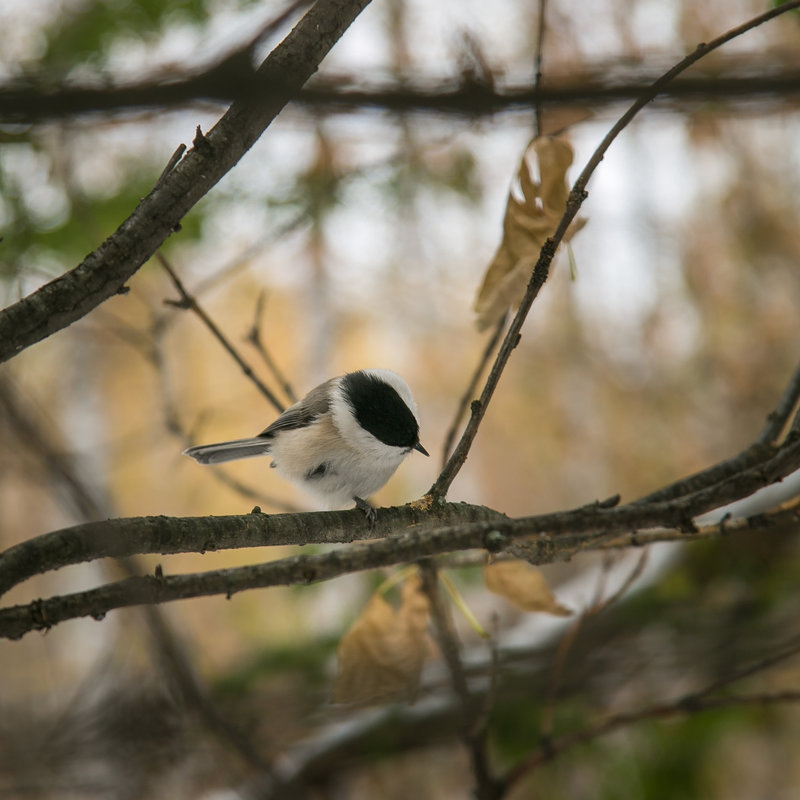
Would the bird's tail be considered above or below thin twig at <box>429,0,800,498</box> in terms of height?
above

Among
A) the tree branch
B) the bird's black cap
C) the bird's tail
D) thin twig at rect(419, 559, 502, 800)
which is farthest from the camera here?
the bird's tail

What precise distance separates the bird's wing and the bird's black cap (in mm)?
314

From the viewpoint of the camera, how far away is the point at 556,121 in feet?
7.76

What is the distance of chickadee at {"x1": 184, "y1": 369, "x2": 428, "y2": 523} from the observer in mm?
2139

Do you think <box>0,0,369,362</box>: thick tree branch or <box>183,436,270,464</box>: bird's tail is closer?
<box>0,0,369,362</box>: thick tree branch

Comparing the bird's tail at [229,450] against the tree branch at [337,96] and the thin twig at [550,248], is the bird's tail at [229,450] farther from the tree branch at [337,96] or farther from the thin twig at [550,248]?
the tree branch at [337,96]

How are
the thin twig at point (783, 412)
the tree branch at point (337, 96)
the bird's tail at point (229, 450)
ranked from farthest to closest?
the bird's tail at point (229, 450) → the thin twig at point (783, 412) → the tree branch at point (337, 96)

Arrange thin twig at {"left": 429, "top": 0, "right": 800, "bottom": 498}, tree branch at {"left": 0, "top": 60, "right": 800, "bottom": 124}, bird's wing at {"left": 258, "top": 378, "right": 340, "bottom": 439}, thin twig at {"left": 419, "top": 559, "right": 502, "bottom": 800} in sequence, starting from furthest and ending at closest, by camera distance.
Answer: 1. bird's wing at {"left": 258, "top": 378, "right": 340, "bottom": 439}
2. thin twig at {"left": 419, "top": 559, "right": 502, "bottom": 800}
3. thin twig at {"left": 429, "top": 0, "right": 800, "bottom": 498}
4. tree branch at {"left": 0, "top": 60, "right": 800, "bottom": 124}

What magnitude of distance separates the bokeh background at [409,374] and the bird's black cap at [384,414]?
15.3 inches

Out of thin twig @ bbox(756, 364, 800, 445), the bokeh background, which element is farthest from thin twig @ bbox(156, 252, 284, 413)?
thin twig @ bbox(756, 364, 800, 445)

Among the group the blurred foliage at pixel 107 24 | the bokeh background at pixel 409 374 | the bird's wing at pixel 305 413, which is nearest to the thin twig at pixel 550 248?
the bokeh background at pixel 409 374

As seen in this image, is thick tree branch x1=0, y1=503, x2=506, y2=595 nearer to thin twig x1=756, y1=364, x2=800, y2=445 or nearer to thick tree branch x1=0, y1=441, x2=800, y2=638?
thick tree branch x1=0, y1=441, x2=800, y2=638

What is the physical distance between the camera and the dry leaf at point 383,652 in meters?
1.58

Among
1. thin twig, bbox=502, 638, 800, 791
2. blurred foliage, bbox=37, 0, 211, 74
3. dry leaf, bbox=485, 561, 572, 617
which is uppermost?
blurred foliage, bbox=37, 0, 211, 74
